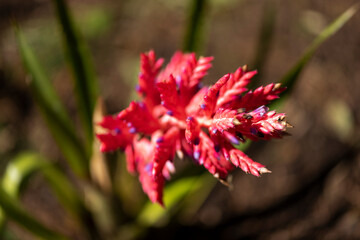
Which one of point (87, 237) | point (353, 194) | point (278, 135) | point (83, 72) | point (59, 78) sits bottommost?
point (87, 237)

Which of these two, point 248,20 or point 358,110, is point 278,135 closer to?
point 358,110

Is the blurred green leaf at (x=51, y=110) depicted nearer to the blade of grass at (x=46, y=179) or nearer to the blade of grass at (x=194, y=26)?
the blade of grass at (x=46, y=179)

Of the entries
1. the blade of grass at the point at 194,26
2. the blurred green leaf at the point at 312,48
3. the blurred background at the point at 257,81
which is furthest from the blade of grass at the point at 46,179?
the blurred green leaf at the point at 312,48

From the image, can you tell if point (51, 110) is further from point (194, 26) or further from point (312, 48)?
point (312, 48)

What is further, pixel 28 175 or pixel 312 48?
pixel 28 175

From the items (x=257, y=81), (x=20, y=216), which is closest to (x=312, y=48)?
(x=257, y=81)

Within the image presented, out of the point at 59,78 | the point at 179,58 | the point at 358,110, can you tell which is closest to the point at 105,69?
the point at 59,78
